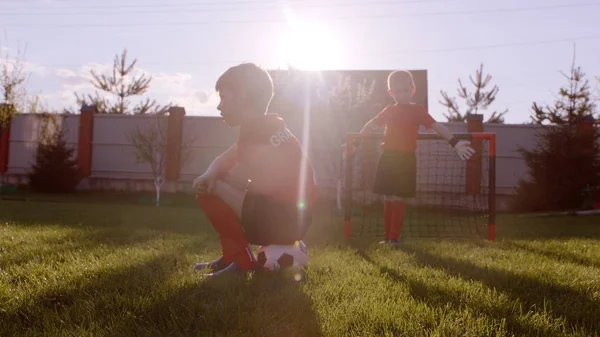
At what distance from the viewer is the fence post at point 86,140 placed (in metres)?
19.8

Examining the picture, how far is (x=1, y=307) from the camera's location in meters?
2.31

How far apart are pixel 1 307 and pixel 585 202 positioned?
1438 centimetres

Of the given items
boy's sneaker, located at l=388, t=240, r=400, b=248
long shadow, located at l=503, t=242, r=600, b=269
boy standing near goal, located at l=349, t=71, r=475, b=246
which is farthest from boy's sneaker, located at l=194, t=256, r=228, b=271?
long shadow, located at l=503, t=242, r=600, b=269

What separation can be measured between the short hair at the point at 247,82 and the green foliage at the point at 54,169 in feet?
56.2

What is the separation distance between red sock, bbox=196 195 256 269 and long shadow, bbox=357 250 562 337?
0.89 meters

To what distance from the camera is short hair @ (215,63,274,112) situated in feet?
9.89

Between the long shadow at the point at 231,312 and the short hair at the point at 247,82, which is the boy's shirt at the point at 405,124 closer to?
the short hair at the point at 247,82

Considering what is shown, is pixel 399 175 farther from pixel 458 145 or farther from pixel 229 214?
pixel 229 214

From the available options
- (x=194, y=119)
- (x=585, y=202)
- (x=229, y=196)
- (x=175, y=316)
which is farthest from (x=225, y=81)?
(x=194, y=119)

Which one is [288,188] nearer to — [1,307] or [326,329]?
[326,329]

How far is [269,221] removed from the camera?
9.70 feet

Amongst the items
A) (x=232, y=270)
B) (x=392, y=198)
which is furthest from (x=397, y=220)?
(x=232, y=270)

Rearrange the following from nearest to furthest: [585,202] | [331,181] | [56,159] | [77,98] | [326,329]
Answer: [326,329] < [585,202] < [331,181] < [56,159] < [77,98]

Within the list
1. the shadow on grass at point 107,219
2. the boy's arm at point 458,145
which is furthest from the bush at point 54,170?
the boy's arm at point 458,145
